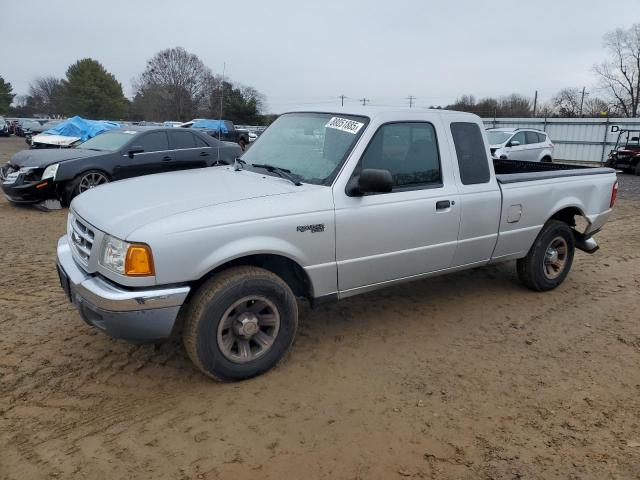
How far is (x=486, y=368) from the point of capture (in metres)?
3.71

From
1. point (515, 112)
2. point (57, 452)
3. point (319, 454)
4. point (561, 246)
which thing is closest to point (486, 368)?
point (319, 454)

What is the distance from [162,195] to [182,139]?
7029 mm

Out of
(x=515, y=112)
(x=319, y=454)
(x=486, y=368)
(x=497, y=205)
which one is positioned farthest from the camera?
(x=515, y=112)

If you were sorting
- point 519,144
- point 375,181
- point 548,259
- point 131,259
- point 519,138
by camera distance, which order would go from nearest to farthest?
point 131,259 < point 375,181 < point 548,259 < point 519,144 < point 519,138

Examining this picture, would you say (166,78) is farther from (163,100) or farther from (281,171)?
(281,171)

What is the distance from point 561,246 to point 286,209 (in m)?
3.59

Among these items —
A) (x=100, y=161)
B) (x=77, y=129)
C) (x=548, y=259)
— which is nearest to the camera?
(x=548, y=259)

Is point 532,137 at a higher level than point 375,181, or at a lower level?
lower

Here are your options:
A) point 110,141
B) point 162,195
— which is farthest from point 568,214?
point 110,141

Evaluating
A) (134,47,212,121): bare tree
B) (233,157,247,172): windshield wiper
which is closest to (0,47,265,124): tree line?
(134,47,212,121): bare tree

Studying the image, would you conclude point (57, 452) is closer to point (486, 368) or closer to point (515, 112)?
point (486, 368)

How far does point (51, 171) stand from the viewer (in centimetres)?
862

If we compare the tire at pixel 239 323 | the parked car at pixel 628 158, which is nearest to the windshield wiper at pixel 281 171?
the tire at pixel 239 323

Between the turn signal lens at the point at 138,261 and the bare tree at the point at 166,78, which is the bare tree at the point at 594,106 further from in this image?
the turn signal lens at the point at 138,261
